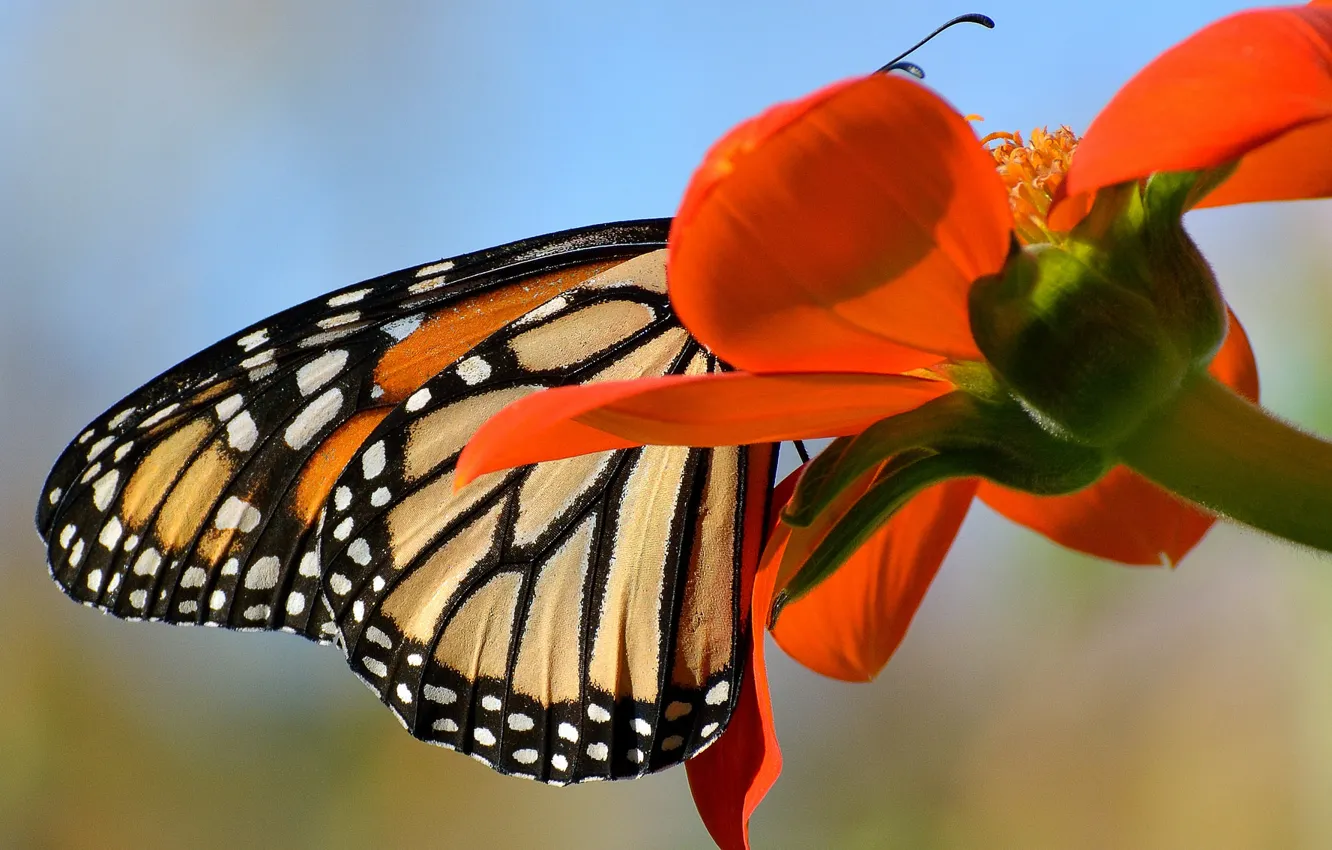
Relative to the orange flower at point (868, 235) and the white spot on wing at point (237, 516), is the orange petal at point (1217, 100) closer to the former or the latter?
the orange flower at point (868, 235)

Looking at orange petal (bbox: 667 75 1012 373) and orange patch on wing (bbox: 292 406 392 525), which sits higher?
orange patch on wing (bbox: 292 406 392 525)

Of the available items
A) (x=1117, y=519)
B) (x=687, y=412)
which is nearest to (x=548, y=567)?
(x=1117, y=519)

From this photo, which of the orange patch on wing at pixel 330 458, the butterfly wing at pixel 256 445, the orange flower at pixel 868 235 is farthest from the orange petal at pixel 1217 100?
the orange patch on wing at pixel 330 458

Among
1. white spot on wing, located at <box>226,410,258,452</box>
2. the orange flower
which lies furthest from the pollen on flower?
white spot on wing, located at <box>226,410,258,452</box>

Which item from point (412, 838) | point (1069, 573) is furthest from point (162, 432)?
point (1069, 573)

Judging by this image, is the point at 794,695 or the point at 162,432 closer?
the point at 162,432

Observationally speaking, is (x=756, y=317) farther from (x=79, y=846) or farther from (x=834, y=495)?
(x=79, y=846)

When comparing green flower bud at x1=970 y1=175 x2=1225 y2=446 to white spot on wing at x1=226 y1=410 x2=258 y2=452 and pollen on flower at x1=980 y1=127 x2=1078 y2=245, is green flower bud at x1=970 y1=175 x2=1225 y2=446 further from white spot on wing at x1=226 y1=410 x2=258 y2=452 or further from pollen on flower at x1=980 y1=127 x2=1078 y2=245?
white spot on wing at x1=226 y1=410 x2=258 y2=452
